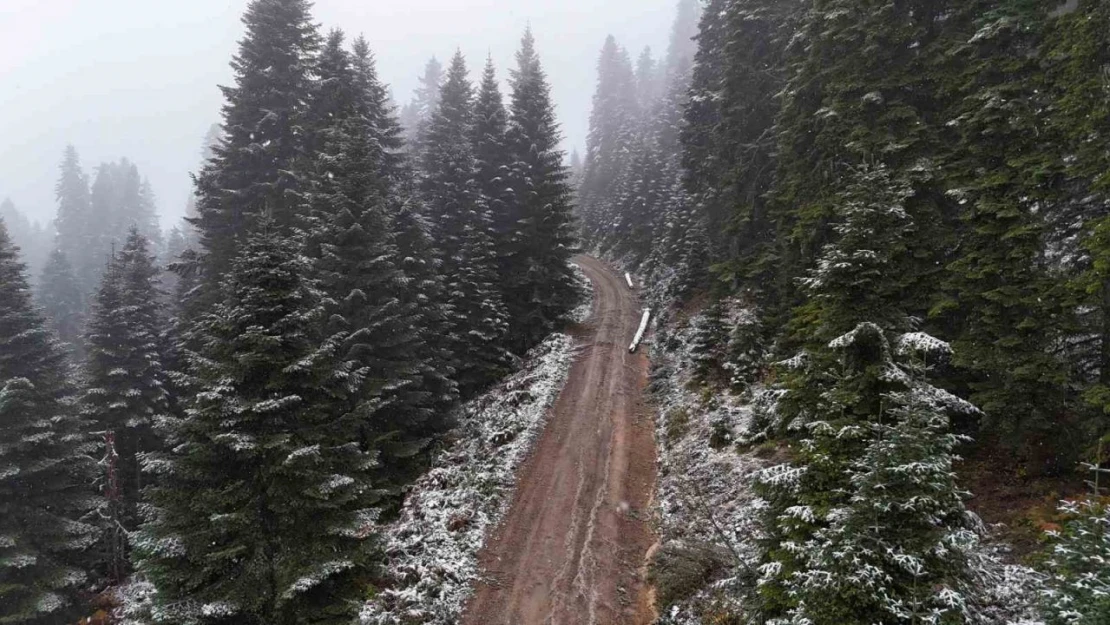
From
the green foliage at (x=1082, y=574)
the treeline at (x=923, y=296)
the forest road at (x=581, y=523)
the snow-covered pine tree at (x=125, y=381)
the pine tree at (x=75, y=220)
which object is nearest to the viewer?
the green foliage at (x=1082, y=574)

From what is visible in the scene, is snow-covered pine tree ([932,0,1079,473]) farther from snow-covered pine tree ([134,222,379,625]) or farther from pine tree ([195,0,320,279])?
pine tree ([195,0,320,279])

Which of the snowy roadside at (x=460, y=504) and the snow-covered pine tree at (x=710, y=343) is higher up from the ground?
the snow-covered pine tree at (x=710, y=343)

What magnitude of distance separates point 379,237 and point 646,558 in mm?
14267

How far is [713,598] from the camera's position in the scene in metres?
11.8

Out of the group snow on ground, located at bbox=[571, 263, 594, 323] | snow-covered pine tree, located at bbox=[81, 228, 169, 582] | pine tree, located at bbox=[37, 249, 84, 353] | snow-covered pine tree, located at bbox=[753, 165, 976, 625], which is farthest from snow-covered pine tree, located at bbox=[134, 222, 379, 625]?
pine tree, located at bbox=[37, 249, 84, 353]

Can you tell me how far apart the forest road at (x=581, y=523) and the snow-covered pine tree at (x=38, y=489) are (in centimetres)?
1517

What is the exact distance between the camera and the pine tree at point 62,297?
54.1m

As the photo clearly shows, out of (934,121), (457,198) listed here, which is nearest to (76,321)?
(457,198)

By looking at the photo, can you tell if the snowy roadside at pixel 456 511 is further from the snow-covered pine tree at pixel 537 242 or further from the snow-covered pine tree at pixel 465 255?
Result: the snow-covered pine tree at pixel 537 242

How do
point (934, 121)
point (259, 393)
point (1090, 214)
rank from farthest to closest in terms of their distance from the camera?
point (934, 121) < point (259, 393) < point (1090, 214)

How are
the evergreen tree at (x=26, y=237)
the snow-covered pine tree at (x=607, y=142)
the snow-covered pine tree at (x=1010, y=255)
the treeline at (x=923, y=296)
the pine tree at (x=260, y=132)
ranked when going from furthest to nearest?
the evergreen tree at (x=26, y=237), the snow-covered pine tree at (x=607, y=142), the pine tree at (x=260, y=132), the snow-covered pine tree at (x=1010, y=255), the treeline at (x=923, y=296)

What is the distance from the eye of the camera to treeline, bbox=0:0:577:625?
12.2m

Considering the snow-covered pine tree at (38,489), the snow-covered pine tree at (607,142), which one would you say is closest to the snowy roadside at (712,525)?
the snow-covered pine tree at (38,489)

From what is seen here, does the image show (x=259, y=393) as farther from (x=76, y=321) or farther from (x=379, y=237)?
(x=76, y=321)
